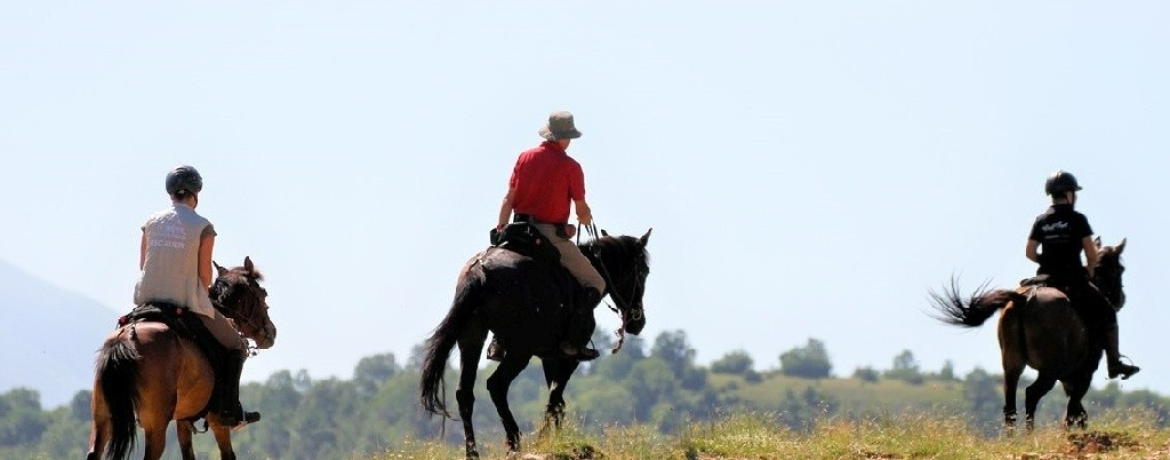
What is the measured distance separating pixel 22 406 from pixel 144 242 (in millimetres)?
176421

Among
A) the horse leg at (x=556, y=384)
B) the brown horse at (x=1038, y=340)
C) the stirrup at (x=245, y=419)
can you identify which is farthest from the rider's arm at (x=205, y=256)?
the brown horse at (x=1038, y=340)

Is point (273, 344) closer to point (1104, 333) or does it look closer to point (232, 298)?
point (232, 298)

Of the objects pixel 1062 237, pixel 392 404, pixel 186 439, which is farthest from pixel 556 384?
pixel 392 404

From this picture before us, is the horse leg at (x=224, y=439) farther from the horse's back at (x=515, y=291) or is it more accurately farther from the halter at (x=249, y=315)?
the horse's back at (x=515, y=291)

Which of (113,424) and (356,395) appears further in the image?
(356,395)

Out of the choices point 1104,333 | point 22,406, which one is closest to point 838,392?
point 22,406

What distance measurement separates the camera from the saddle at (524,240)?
1838cm

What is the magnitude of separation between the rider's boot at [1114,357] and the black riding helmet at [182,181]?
29.9 ft

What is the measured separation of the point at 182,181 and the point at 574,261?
3.79m

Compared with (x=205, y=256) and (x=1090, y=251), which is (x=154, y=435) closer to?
(x=205, y=256)

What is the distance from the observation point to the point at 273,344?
18766mm

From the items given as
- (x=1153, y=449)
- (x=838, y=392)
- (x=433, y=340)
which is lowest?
(x=1153, y=449)

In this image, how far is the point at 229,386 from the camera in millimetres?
17234

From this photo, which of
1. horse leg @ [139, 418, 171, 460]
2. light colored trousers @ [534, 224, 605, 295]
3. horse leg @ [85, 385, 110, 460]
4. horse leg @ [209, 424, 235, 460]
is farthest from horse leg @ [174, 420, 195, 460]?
light colored trousers @ [534, 224, 605, 295]
